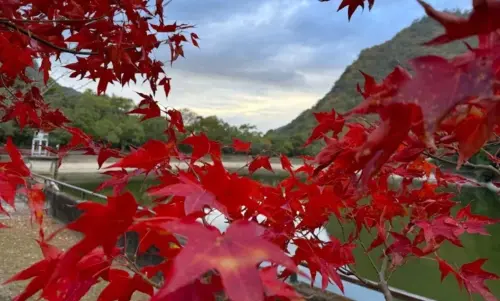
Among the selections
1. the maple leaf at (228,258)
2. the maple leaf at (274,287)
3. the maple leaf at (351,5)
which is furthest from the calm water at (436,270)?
the maple leaf at (228,258)

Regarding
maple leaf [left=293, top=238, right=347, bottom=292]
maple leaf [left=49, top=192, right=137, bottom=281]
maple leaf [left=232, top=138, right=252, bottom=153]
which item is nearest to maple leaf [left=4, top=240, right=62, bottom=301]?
maple leaf [left=49, top=192, right=137, bottom=281]

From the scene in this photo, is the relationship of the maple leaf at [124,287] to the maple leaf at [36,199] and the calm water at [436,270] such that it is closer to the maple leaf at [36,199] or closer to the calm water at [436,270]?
the maple leaf at [36,199]

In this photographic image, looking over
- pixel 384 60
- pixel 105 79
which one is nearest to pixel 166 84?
pixel 105 79

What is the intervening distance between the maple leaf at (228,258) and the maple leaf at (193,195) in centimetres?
8

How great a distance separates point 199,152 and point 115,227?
1.37ft

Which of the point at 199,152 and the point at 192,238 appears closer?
the point at 192,238

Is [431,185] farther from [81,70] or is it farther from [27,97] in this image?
[27,97]

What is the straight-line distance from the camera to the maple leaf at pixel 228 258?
0.31 meters

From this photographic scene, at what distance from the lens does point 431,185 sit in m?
1.21

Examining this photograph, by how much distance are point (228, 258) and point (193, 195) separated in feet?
0.54

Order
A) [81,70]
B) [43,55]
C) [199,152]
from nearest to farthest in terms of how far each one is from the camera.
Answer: [199,152]
[81,70]
[43,55]

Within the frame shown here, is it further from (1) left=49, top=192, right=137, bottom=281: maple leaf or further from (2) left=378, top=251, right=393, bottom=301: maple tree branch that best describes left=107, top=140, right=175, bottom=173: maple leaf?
(2) left=378, top=251, right=393, bottom=301: maple tree branch

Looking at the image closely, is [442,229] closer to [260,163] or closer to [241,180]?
[260,163]

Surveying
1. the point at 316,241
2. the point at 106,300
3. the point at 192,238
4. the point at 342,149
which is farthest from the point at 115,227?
the point at 316,241
